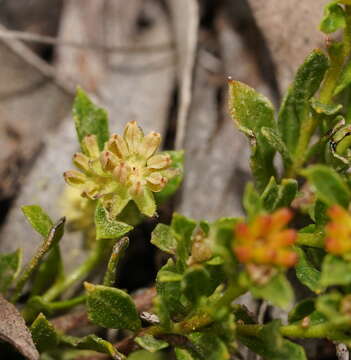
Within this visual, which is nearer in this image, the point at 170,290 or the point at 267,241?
the point at 267,241

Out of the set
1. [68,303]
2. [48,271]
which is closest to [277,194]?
[68,303]

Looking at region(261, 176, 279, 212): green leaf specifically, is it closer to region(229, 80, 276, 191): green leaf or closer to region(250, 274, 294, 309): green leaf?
region(229, 80, 276, 191): green leaf

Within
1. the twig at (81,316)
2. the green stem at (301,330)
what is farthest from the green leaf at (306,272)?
the twig at (81,316)

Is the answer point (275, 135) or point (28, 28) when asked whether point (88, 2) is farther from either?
point (275, 135)

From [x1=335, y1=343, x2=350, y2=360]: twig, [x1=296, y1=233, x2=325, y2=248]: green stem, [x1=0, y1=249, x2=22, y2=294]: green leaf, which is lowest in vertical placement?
[x1=0, y1=249, x2=22, y2=294]: green leaf

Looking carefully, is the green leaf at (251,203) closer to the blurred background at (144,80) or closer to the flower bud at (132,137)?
the flower bud at (132,137)

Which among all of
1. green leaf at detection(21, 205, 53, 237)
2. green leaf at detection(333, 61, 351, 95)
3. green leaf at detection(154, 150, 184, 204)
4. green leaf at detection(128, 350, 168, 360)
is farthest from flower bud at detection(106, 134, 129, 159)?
green leaf at detection(333, 61, 351, 95)

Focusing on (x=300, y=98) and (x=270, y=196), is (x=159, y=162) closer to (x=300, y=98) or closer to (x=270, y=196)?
(x=270, y=196)
